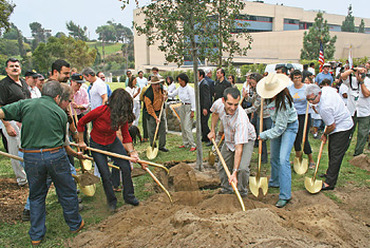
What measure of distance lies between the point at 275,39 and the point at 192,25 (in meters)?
44.4

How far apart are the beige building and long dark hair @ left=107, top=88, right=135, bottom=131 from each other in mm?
32817

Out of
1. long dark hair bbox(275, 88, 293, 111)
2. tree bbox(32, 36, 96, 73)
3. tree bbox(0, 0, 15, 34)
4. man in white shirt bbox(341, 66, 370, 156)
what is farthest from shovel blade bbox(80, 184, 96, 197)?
tree bbox(32, 36, 96, 73)

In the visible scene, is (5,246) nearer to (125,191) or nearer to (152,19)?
(125,191)

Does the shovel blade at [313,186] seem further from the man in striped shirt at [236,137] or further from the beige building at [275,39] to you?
the beige building at [275,39]

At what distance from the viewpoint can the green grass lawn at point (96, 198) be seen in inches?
144

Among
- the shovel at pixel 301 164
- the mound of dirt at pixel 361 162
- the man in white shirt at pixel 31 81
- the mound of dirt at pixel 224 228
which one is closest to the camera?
the mound of dirt at pixel 224 228

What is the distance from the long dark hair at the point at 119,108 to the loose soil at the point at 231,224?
1.22 meters

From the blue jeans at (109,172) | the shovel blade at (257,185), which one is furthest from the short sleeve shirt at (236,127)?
the blue jeans at (109,172)

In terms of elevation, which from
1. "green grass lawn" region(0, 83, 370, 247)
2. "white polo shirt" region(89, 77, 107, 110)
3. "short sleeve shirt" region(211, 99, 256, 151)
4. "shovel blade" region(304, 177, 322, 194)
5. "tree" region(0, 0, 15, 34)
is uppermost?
"tree" region(0, 0, 15, 34)

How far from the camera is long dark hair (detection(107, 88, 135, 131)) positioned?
3955mm

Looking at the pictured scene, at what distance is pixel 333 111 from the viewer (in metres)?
4.60

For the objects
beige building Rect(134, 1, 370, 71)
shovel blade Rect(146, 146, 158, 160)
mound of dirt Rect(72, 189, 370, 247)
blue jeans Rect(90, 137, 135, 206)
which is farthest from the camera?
beige building Rect(134, 1, 370, 71)

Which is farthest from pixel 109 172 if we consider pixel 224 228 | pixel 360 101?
pixel 360 101

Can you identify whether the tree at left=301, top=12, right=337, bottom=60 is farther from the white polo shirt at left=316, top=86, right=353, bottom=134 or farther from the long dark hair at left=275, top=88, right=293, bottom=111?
the long dark hair at left=275, top=88, right=293, bottom=111
